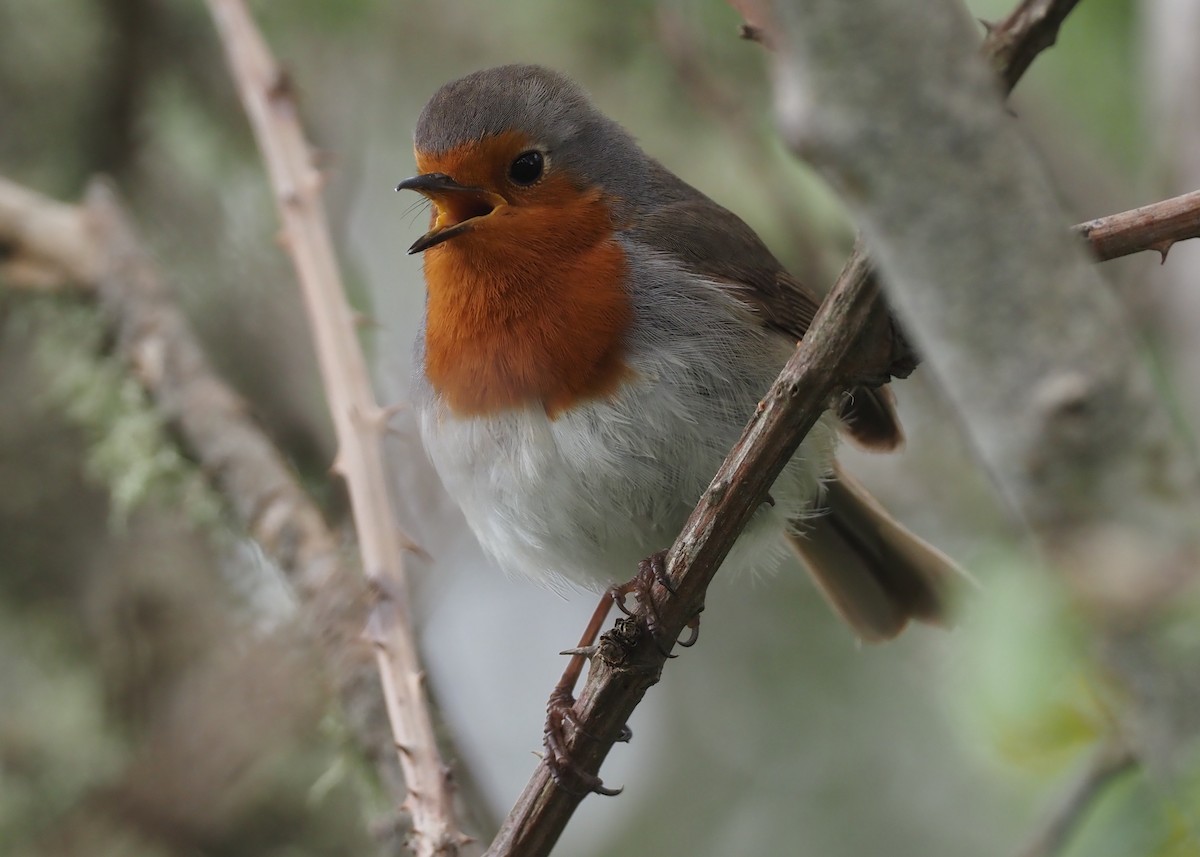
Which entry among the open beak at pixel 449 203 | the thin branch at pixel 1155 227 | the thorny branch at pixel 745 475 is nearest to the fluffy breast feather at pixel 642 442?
the open beak at pixel 449 203

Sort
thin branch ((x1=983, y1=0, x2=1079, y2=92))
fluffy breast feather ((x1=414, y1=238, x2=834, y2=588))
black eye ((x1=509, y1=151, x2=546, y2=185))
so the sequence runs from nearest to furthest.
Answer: thin branch ((x1=983, y1=0, x2=1079, y2=92)) < fluffy breast feather ((x1=414, y1=238, x2=834, y2=588)) < black eye ((x1=509, y1=151, x2=546, y2=185))

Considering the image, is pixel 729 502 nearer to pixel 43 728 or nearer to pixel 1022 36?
pixel 1022 36

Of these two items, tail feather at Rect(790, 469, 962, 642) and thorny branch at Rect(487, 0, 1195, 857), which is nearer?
thorny branch at Rect(487, 0, 1195, 857)

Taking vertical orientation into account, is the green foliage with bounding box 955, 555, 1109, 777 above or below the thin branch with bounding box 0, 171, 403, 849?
below

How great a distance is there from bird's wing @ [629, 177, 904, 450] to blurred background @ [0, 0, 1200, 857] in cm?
63

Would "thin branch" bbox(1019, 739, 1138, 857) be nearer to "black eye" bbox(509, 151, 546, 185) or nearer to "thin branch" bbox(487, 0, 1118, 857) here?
"thin branch" bbox(487, 0, 1118, 857)

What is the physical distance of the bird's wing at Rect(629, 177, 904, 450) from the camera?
334 cm

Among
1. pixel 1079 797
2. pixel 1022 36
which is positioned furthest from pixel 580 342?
pixel 1022 36

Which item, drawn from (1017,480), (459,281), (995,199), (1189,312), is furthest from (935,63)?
(1189,312)

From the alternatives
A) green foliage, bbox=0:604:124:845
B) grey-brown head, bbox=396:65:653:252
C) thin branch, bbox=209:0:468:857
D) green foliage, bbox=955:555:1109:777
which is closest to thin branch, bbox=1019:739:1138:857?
green foliage, bbox=955:555:1109:777

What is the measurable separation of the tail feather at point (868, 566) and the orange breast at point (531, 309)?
108 centimetres

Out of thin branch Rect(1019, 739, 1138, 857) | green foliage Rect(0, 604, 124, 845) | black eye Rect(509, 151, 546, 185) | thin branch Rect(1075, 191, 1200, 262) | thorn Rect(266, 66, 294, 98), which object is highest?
thorn Rect(266, 66, 294, 98)

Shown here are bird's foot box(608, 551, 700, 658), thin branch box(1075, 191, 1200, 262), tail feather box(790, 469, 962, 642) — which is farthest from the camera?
tail feather box(790, 469, 962, 642)

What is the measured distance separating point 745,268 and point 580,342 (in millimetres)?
671
